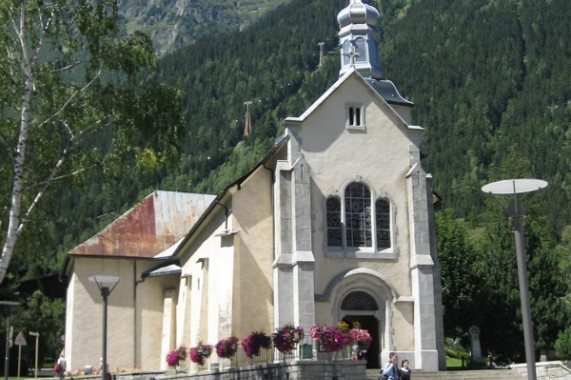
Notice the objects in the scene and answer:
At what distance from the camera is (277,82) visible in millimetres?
188125

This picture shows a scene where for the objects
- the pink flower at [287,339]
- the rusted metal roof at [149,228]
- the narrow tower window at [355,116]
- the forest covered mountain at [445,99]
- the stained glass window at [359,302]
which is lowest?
the pink flower at [287,339]

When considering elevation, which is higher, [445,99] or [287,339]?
[445,99]

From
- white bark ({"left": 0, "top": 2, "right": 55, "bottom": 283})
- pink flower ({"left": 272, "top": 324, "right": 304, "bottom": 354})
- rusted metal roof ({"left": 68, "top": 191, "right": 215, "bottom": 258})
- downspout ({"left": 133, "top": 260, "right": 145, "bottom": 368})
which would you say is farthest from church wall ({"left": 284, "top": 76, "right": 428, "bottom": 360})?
downspout ({"left": 133, "top": 260, "right": 145, "bottom": 368})

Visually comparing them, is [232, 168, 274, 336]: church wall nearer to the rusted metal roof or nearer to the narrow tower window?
the narrow tower window

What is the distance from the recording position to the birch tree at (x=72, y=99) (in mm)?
23125

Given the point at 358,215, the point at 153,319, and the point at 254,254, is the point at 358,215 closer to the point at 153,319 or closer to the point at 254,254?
the point at 254,254

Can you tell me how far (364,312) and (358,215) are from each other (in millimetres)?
3645

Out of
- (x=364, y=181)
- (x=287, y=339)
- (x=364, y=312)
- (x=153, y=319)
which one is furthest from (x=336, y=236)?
(x=153, y=319)

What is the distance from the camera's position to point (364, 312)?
33.2 meters

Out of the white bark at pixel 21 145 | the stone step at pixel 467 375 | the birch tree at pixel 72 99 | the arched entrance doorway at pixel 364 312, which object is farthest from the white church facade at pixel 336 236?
the white bark at pixel 21 145

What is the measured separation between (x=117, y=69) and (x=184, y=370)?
1800 centimetres

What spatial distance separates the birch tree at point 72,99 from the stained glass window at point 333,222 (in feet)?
35.1

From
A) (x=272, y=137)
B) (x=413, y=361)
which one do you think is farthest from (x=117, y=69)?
(x=272, y=137)

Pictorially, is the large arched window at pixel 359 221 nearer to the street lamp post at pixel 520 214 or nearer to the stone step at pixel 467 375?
the stone step at pixel 467 375
